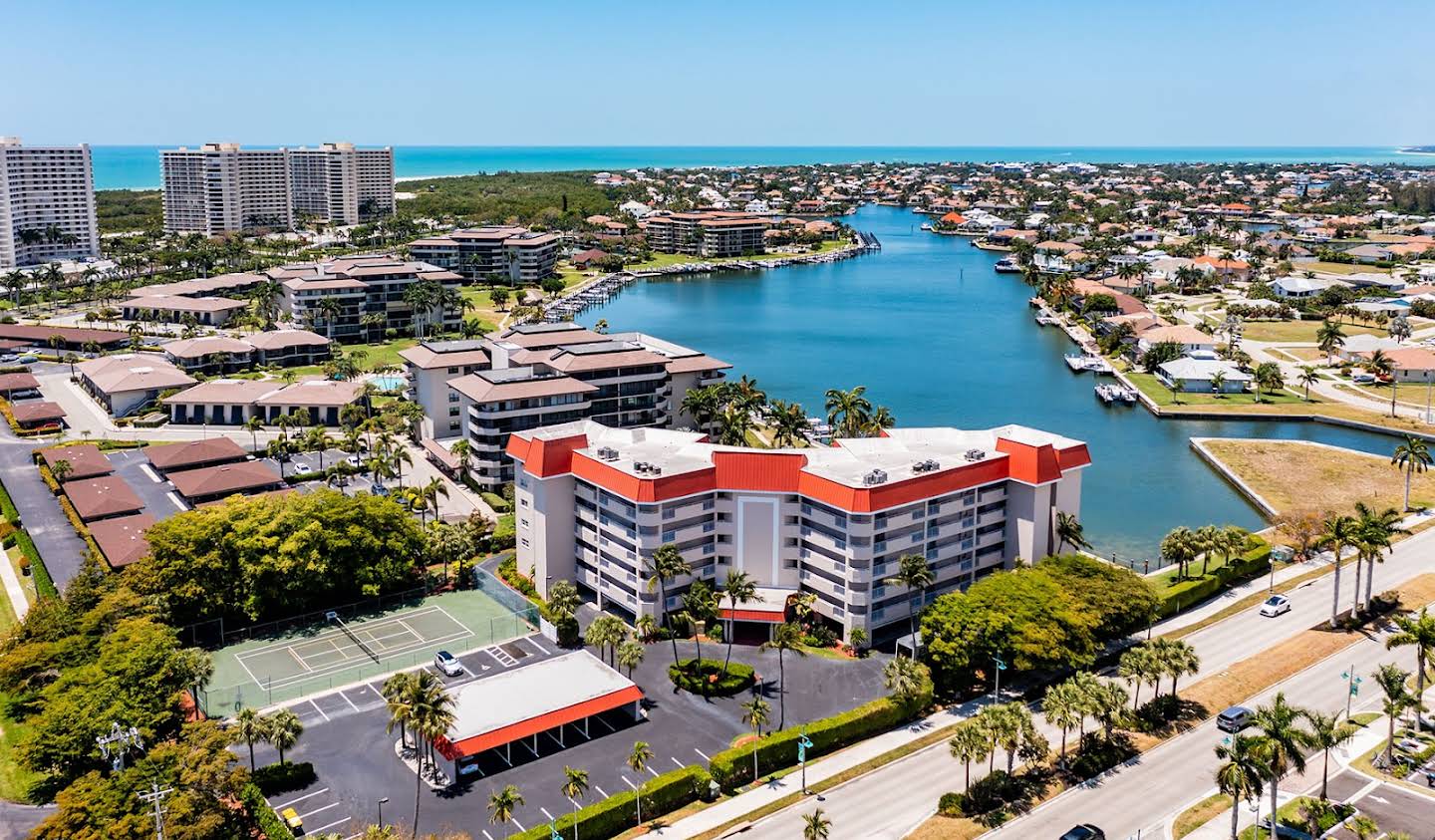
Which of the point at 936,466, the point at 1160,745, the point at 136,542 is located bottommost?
the point at 1160,745

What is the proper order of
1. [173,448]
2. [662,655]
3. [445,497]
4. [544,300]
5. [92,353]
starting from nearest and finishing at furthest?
[662,655] → [445,497] → [173,448] → [92,353] → [544,300]

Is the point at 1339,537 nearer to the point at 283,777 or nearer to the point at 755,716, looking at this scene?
the point at 755,716

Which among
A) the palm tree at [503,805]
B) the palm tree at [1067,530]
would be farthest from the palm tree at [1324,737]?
the palm tree at [503,805]

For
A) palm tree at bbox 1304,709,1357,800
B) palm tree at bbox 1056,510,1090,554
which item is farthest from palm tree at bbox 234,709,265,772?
palm tree at bbox 1056,510,1090,554

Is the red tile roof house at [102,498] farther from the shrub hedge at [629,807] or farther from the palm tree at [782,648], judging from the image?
the palm tree at [782,648]

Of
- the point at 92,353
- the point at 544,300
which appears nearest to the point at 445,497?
the point at 92,353

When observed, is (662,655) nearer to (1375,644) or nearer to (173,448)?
(1375,644)
